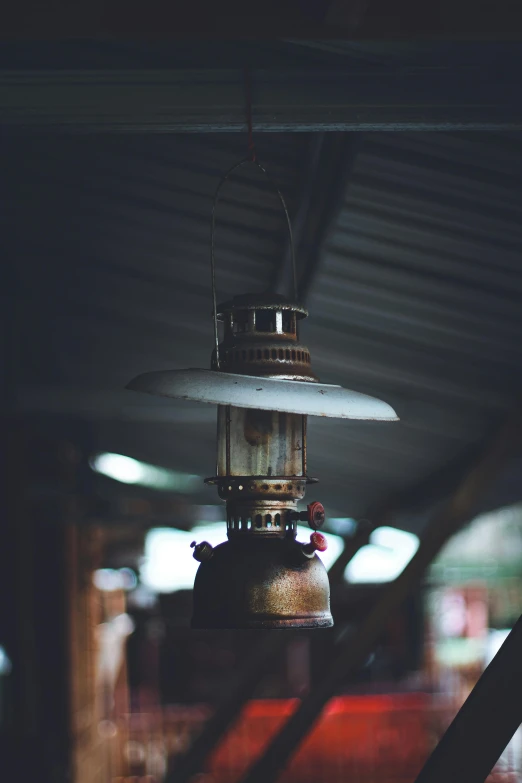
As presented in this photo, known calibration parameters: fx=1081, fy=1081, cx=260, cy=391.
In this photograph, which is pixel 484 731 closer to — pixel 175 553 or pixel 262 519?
pixel 262 519

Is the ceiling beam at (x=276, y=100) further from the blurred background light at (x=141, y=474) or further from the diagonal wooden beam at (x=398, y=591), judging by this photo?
the blurred background light at (x=141, y=474)

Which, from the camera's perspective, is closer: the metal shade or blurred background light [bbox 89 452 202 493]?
the metal shade

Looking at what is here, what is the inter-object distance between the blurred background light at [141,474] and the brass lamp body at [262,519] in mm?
5922

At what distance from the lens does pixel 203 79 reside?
2426 mm

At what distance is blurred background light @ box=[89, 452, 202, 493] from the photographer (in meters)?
8.45

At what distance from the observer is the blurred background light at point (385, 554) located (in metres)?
10.6

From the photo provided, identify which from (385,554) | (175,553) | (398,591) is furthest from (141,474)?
(385,554)

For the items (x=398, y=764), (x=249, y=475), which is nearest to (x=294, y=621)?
(x=249, y=475)

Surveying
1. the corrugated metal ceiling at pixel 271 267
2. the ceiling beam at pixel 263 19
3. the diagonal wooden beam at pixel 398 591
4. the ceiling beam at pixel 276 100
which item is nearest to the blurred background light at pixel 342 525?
the diagonal wooden beam at pixel 398 591

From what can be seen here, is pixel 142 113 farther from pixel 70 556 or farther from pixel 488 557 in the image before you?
pixel 488 557

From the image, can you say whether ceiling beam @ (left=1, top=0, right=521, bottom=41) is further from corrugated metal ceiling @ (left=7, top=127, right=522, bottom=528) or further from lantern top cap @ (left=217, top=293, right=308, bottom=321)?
corrugated metal ceiling @ (left=7, top=127, right=522, bottom=528)

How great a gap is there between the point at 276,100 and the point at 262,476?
0.85 m

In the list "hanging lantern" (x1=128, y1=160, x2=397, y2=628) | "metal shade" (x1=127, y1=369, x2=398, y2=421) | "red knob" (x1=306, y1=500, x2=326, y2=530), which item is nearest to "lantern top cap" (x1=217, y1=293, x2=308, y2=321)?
"hanging lantern" (x1=128, y1=160, x2=397, y2=628)

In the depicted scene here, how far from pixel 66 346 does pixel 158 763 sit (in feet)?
23.7
